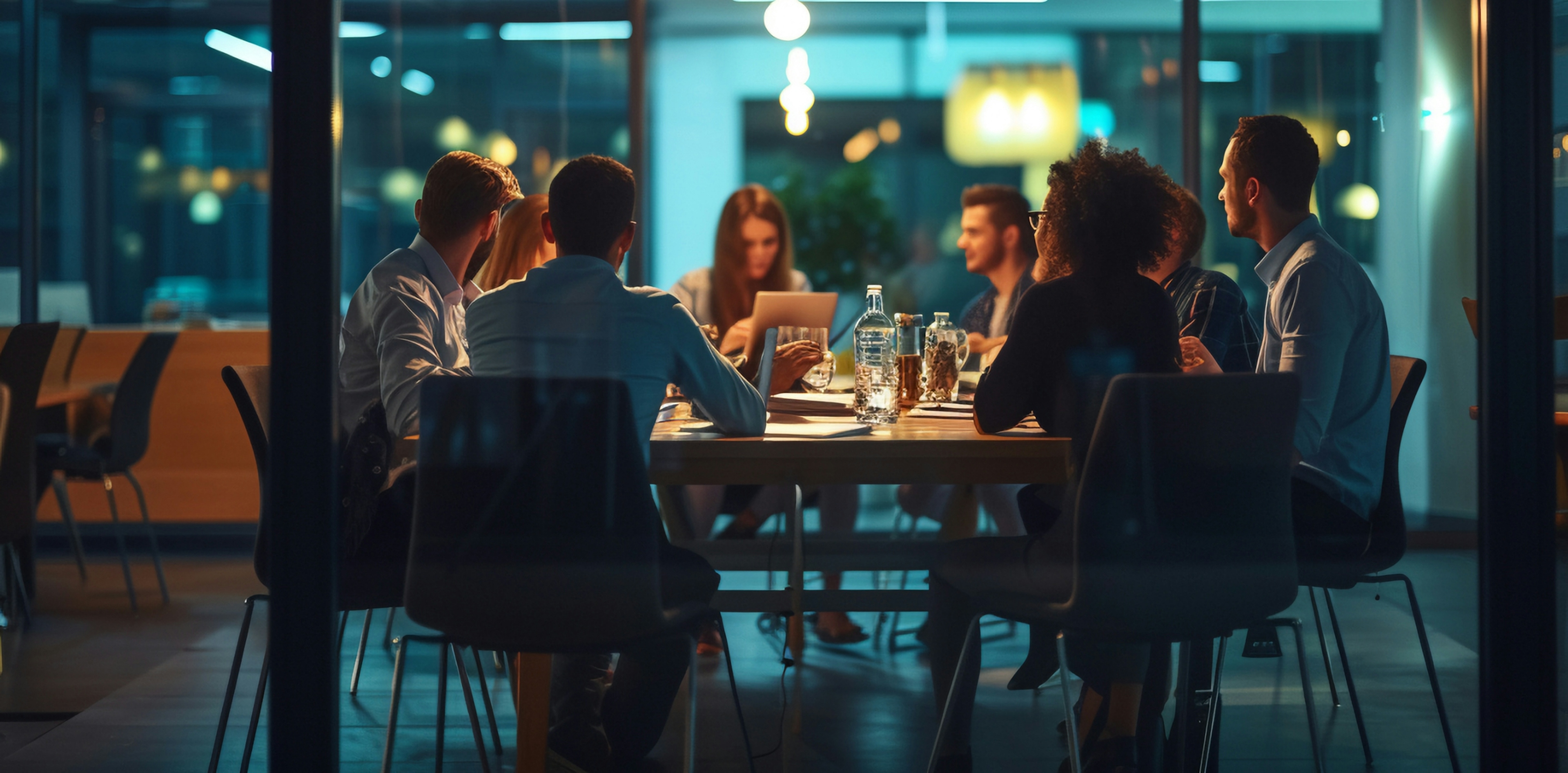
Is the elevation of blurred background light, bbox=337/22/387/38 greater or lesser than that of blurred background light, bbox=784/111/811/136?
Result: lesser

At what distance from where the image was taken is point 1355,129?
239cm

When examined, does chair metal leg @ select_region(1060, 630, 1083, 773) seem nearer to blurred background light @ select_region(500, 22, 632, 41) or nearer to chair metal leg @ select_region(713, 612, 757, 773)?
chair metal leg @ select_region(713, 612, 757, 773)

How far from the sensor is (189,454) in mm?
4727

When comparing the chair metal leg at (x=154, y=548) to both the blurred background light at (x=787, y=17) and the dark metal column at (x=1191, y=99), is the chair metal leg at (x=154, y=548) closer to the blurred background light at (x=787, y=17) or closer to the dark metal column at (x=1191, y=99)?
the blurred background light at (x=787, y=17)

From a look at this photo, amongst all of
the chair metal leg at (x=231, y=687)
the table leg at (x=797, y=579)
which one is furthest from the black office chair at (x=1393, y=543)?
the chair metal leg at (x=231, y=687)

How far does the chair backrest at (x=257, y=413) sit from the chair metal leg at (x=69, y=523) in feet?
7.85

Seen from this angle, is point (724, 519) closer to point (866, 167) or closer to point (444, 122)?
point (866, 167)

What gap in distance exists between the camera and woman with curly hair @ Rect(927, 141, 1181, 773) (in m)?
1.86

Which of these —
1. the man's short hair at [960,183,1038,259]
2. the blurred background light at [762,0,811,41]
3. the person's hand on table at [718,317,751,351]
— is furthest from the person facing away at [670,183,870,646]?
the man's short hair at [960,183,1038,259]

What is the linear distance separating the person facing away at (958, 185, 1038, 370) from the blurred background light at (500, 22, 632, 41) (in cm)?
199

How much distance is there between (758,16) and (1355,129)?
362cm

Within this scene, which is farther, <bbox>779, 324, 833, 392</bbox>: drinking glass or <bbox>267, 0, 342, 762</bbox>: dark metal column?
<bbox>779, 324, 833, 392</bbox>: drinking glass

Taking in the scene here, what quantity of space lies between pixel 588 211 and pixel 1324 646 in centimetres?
179

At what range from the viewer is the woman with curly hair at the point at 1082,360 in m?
1.86
